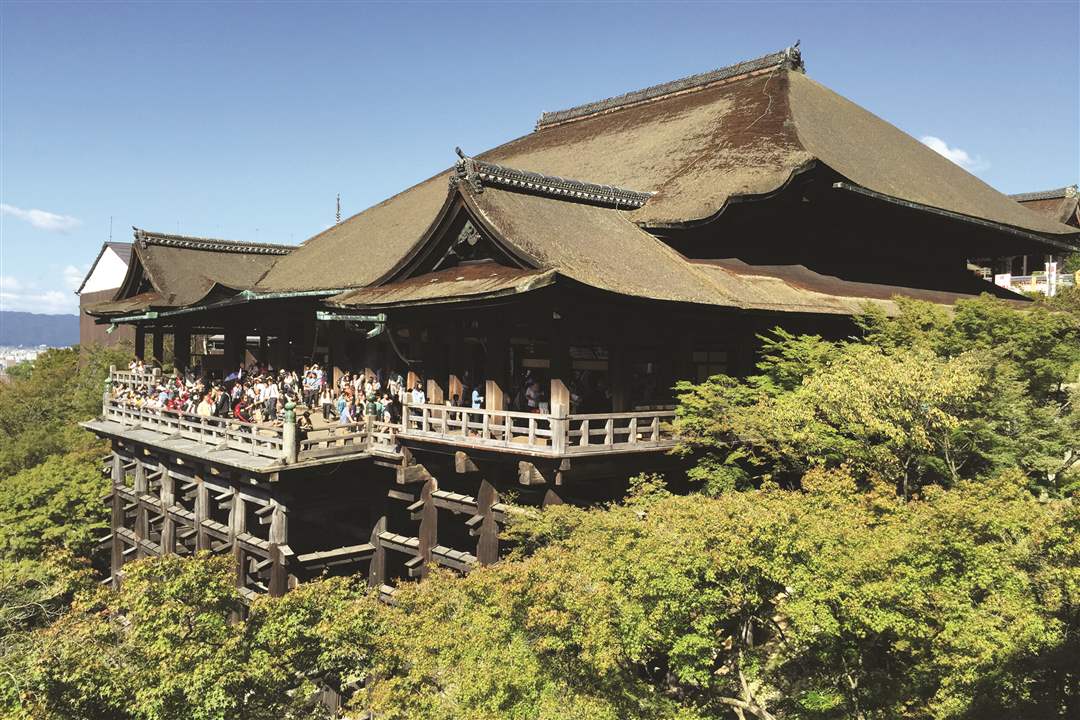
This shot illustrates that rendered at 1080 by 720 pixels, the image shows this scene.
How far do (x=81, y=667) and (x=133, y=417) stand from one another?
1791cm

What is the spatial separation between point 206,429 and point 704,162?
1544 centimetres

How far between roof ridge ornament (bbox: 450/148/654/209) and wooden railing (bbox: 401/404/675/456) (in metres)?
4.87

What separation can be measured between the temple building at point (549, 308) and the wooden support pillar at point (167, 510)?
0.34 feet

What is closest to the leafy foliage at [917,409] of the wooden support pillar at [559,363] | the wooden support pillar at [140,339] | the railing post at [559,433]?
the wooden support pillar at [559,363]

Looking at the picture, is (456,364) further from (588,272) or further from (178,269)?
(178,269)

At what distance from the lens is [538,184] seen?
1858 cm

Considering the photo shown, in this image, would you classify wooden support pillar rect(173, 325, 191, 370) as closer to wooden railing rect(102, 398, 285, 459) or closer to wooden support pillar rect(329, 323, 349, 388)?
wooden railing rect(102, 398, 285, 459)

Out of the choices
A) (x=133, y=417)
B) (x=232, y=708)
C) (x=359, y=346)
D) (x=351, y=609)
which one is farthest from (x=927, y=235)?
(x=133, y=417)

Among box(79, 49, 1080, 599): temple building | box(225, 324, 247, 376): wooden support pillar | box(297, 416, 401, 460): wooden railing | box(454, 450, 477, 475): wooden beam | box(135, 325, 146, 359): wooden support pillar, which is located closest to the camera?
box(79, 49, 1080, 599): temple building

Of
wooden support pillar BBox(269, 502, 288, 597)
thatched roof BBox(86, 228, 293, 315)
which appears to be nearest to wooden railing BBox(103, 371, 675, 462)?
wooden support pillar BBox(269, 502, 288, 597)

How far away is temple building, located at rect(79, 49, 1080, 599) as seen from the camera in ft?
53.5

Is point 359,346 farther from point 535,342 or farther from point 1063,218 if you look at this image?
point 1063,218

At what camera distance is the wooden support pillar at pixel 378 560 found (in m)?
19.0

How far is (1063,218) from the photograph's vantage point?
33375mm
